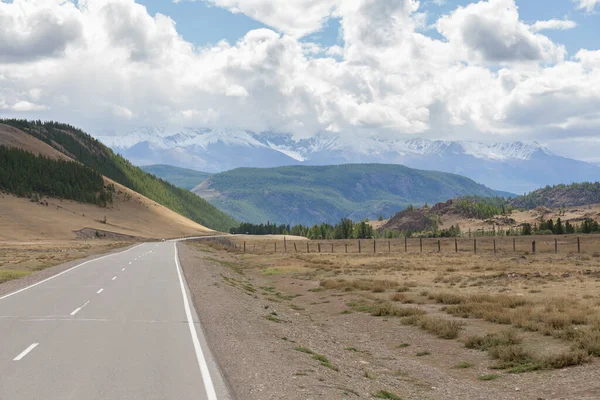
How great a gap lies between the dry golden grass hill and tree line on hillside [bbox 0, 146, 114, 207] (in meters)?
4.48

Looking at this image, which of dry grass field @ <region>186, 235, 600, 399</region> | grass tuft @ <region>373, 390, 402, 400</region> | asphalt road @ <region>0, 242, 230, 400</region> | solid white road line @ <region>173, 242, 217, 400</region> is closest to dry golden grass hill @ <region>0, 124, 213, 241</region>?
asphalt road @ <region>0, 242, 230, 400</region>

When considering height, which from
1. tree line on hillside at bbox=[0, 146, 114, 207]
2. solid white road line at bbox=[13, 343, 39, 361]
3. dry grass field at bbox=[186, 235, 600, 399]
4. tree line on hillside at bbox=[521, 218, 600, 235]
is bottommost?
dry grass field at bbox=[186, 235, 600, 399]

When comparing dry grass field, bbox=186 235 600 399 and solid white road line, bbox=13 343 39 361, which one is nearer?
solid white road line, bbox=13 343 39 361

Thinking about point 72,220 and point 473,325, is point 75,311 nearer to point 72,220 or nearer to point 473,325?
point 473,325

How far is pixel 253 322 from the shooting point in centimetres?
1852

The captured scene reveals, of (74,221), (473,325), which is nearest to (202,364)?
(473,325)

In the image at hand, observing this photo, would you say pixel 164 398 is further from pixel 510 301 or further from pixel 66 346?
pixel 510 301

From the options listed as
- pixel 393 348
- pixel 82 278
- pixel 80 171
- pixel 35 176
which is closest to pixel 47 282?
pixel 82 278

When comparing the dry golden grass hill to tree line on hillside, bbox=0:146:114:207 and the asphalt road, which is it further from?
the asphalt road

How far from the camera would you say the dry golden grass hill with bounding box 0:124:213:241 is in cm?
12469

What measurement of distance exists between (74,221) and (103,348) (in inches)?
5561

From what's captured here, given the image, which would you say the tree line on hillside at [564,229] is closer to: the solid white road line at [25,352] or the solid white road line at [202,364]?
the solid white road line at [202,364]

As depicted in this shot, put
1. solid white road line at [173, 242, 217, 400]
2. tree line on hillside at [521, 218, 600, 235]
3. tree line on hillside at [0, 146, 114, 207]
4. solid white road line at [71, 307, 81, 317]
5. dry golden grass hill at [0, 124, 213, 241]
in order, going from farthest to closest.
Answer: tree line on hillside at [0, 146, 114, 207] → dry golden grass hill at [0, 124, 213, 241] → tree line on hillside at [521, 218, 600, 235] → solid white road line at [71, 307, 81, 317] → solid white road line at [173, 242, 217, 400]

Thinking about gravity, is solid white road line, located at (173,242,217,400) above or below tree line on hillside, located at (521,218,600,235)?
below
